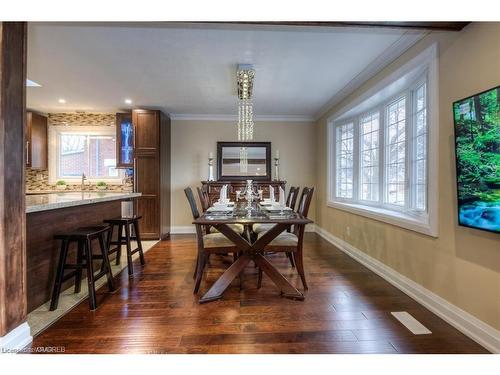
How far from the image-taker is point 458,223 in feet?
6.19

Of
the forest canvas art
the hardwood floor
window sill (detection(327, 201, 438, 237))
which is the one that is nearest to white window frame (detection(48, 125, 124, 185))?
the hardwood floor

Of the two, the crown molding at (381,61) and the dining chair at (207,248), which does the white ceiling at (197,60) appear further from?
the dining chair at (207,248)

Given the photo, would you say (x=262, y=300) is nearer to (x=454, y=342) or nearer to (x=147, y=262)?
(x=454, y=342)

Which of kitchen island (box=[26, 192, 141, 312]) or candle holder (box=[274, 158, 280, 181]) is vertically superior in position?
candle holder (box=[274, 158, 280, 181])

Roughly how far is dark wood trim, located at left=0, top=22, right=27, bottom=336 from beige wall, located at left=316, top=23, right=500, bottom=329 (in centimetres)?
300

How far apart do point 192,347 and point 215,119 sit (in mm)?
4491

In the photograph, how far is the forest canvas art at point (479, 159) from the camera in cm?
155

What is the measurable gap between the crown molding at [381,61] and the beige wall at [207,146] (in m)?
1.34

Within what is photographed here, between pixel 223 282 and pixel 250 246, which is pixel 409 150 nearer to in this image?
pixel 250 246

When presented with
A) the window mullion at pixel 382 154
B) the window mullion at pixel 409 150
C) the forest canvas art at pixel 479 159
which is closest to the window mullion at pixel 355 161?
the window mullion at pixel 382 154

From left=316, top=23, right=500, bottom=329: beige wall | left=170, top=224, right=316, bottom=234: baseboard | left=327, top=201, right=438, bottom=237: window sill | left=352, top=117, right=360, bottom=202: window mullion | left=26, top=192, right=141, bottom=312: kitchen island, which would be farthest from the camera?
left=170, top=224, right=316, bottom=234: baseboard

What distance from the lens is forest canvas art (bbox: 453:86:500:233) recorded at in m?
1.55

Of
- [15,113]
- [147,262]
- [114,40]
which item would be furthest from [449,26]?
[147,262]

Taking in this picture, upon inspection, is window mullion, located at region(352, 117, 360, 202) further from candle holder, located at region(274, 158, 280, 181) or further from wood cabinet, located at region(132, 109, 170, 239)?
wood cabinet, located at region(132, 109, 170, 239)
